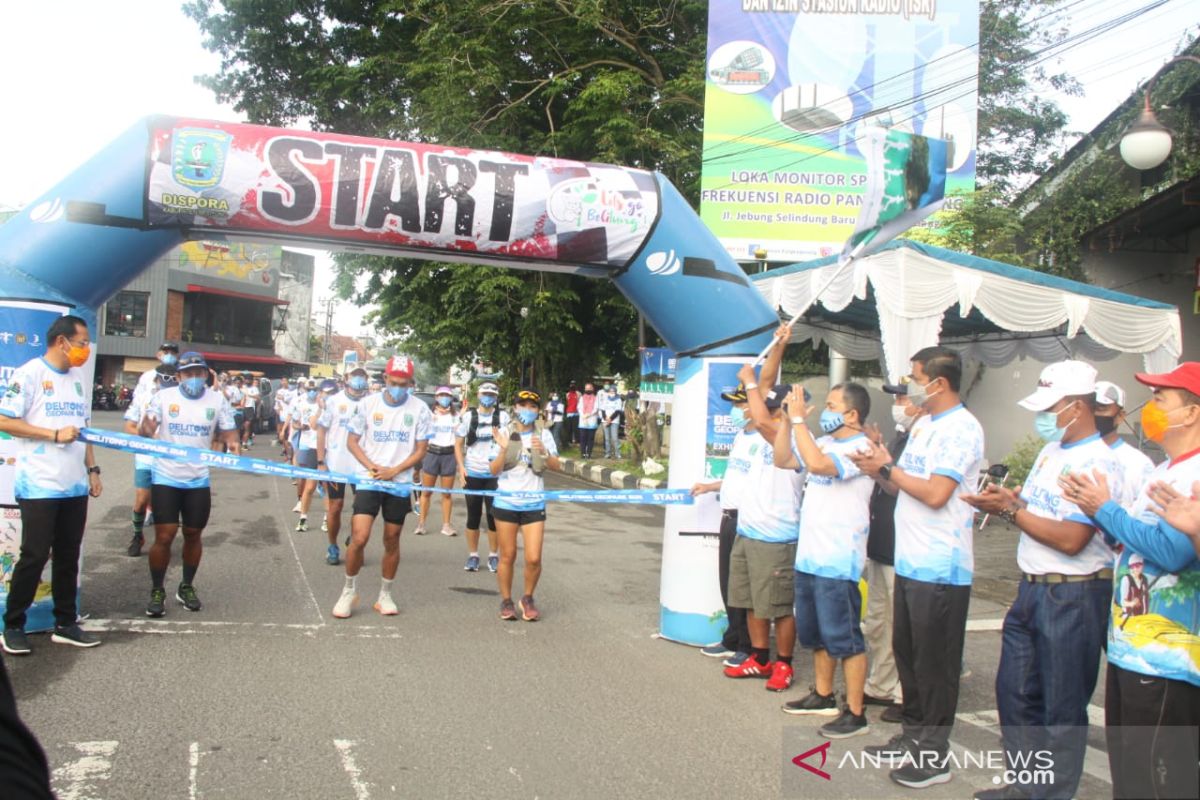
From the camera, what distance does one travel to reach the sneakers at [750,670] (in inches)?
225

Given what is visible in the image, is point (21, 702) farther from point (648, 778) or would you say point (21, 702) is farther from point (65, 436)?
point (648, 778)

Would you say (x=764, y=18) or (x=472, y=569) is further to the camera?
(x=764, y=18)

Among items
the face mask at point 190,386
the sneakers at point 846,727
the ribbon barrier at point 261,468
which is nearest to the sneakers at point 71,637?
the ribbon barrier at point 261,468

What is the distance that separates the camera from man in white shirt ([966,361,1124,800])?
363 centimetres

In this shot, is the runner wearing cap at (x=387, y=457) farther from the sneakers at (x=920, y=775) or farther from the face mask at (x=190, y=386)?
the sneakers at (x=920, y=775)

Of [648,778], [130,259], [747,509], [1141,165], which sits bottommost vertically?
[648,778]

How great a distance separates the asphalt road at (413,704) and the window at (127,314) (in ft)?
135

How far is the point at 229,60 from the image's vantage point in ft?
81.7

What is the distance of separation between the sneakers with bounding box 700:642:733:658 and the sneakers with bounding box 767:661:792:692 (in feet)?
2.15

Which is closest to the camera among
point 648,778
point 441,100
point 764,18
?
point 648,778

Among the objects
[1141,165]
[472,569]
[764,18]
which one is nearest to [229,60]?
[764,18]

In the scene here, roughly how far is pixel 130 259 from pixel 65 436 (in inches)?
51.9

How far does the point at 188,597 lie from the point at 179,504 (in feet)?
2.53

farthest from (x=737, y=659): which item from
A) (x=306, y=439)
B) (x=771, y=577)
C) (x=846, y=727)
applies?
(x=306, y=439)
